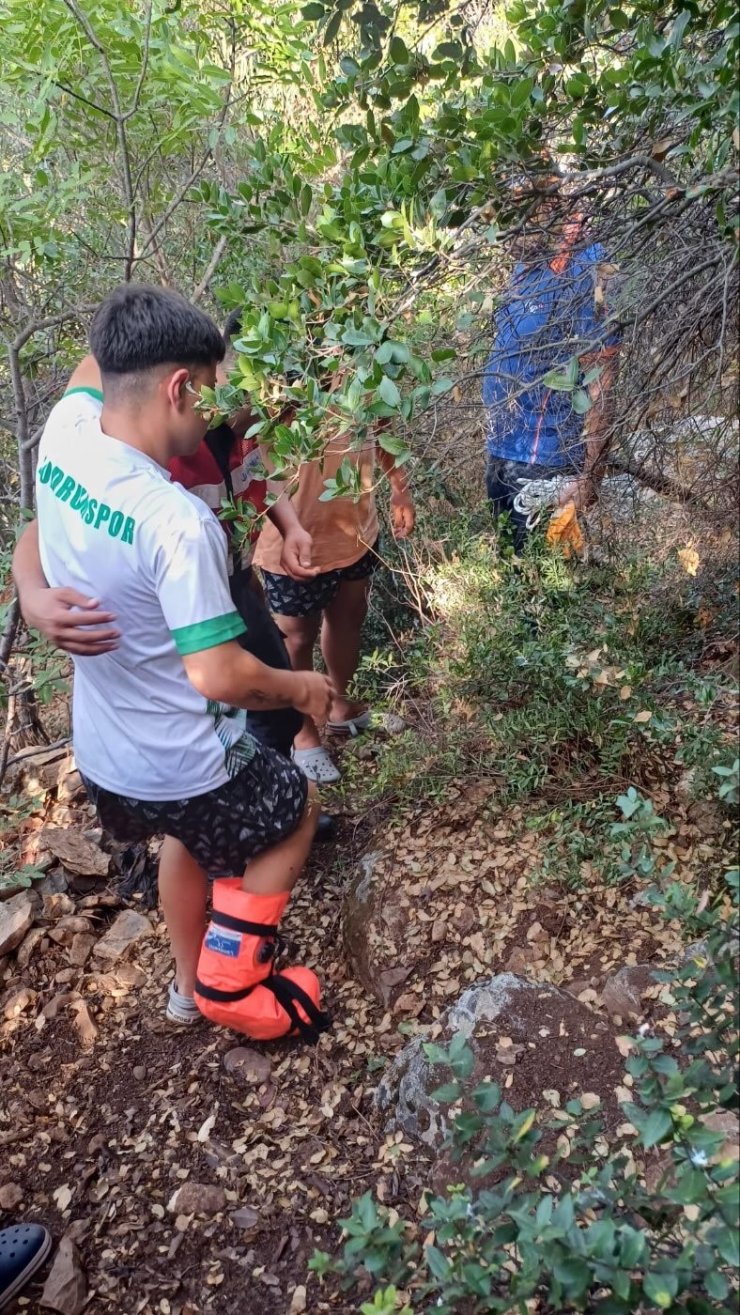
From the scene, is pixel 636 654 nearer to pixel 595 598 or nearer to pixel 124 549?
pixel 595 598

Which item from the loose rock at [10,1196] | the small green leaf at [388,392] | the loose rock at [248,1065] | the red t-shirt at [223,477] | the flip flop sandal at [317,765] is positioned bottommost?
the loose rock at [10,1196]

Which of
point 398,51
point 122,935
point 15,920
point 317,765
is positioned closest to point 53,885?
point 15,920

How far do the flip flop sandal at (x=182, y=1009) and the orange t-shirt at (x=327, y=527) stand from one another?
60.2 inches

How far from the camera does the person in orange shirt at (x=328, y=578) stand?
337 centimetres

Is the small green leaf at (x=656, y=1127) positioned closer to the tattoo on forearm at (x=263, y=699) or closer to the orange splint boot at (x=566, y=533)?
the tattoo on forearm at (x=263, y=699)

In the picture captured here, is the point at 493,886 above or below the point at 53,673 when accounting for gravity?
below

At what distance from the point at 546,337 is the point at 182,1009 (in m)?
2.18

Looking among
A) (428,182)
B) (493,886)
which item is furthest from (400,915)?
(428,182)

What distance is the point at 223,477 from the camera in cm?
278

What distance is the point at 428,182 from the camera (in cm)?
193

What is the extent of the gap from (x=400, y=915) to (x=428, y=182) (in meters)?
2.02

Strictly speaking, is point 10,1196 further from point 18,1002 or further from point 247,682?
point 247,682

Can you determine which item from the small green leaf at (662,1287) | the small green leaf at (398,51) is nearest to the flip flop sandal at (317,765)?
the small green leaf at (398,51)

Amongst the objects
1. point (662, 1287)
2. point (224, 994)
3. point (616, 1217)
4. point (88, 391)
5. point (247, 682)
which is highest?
point (88, 391)
